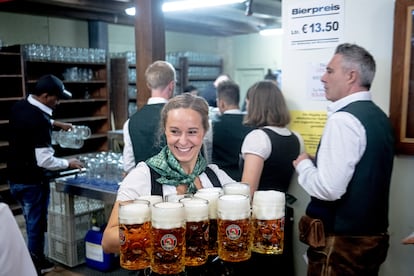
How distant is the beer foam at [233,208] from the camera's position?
1206 mm

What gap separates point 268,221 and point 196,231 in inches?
8.9

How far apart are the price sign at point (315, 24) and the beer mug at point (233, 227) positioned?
1680 millimetres

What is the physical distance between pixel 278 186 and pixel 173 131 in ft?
3.78

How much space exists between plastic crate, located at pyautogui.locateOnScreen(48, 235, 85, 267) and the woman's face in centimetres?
261

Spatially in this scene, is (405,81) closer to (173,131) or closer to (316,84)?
(316,84)

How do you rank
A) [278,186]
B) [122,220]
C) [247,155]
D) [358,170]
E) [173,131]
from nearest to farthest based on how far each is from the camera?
1. [122,220]
2. [173,131]
3. [358,170]
4. [247,155]
5. [278,186]

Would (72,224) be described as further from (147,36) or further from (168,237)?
(168,237)

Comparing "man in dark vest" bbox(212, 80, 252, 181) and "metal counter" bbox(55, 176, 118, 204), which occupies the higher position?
"man in dark vest" bbox(212, 80, 252, 181)

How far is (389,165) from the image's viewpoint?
6.46ft

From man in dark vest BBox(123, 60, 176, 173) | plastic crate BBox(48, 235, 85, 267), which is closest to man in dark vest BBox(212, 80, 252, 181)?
man in dark vest BBox(123, 60, 176, 173)

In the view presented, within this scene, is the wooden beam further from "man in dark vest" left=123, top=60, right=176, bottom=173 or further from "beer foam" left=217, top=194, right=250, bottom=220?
"beer foam" left=217, top=194, right=250, bottom=220

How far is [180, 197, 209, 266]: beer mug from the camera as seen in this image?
1214 mm

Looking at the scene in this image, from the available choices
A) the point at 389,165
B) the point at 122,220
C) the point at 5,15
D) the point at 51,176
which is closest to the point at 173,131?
the point at 122,220

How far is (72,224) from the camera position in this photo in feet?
12.4
